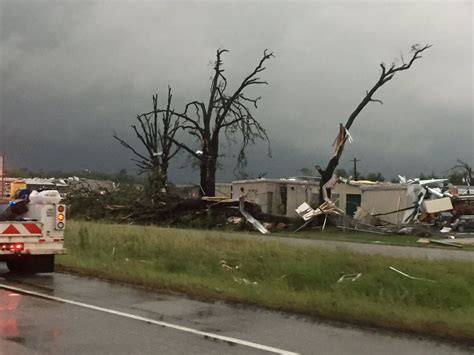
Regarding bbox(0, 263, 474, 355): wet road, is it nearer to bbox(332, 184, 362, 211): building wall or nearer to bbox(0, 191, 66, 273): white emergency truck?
bbox(0, 191, 66, 273): white emergency truck

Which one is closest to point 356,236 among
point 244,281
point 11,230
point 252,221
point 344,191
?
point 252,221

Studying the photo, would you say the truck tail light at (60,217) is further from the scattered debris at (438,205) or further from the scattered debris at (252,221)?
the scattered debris at (438,205)

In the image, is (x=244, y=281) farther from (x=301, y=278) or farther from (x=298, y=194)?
(x=298, y=194)

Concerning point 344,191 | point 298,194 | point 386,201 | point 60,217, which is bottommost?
point 60,217

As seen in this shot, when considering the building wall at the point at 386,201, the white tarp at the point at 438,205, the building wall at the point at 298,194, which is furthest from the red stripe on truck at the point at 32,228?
the building wall at the point at 298,194

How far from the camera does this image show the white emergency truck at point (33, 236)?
12766mm

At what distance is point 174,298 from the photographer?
10.5 m

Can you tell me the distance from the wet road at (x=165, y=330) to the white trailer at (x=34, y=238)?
7.29 feet

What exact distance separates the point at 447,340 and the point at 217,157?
40284 millimetres

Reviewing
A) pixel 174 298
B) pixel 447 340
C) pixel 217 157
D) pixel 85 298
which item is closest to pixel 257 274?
pixel 174 298

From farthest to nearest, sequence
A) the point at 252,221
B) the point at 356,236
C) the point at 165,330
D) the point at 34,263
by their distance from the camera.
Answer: the point at 252,221, the point at 356,236, the point at 34,263, the point at 165,330

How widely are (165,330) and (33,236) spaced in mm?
6229

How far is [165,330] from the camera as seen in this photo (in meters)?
7.91

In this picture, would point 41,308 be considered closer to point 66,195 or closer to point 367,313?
point 367,313
